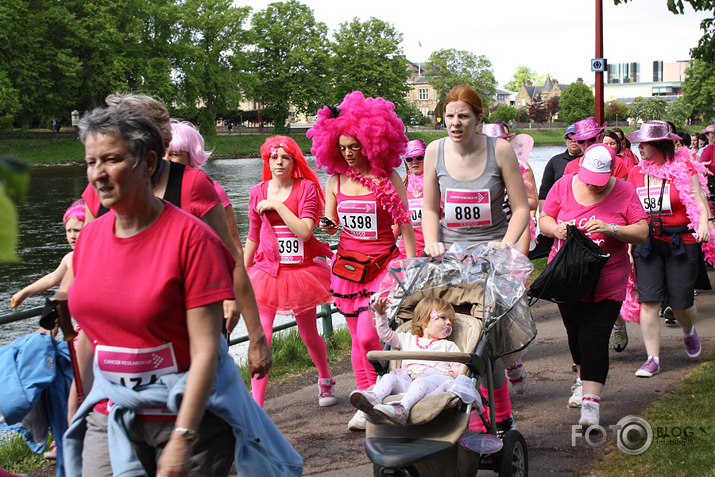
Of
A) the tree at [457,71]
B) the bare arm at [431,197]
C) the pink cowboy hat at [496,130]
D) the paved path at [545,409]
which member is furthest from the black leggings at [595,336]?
the tree at [457,71]

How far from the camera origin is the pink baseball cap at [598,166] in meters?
5.12

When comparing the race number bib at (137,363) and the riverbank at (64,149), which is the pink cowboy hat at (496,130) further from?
the riverbank at (64,149)

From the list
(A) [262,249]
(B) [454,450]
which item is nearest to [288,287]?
(A) [262,249]

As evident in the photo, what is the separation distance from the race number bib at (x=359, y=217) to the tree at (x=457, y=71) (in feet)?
368

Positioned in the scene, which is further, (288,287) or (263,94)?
(263,94)

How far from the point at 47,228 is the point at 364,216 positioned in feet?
Answer: 64.3

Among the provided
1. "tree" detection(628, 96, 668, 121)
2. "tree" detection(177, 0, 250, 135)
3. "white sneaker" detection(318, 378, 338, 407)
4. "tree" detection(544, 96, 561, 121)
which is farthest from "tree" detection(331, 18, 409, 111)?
"white sneaker" detection(318, 378, 338, 407)

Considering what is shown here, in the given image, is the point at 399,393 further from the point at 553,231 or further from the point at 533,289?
the point at 553,231

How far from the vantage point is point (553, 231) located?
5.35 metres

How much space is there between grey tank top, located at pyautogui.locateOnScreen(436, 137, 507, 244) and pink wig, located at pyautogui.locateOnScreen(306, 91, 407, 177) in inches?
34.0

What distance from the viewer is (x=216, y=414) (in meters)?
2.59

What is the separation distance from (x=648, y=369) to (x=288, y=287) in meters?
2.84

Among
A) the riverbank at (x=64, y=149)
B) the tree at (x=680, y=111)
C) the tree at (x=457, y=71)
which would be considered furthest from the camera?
the tree at (x=457, y=71)

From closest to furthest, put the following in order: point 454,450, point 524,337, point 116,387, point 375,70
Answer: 1. point 116,387
2. point 454,450
3. point 524,337
4. point 375,70
